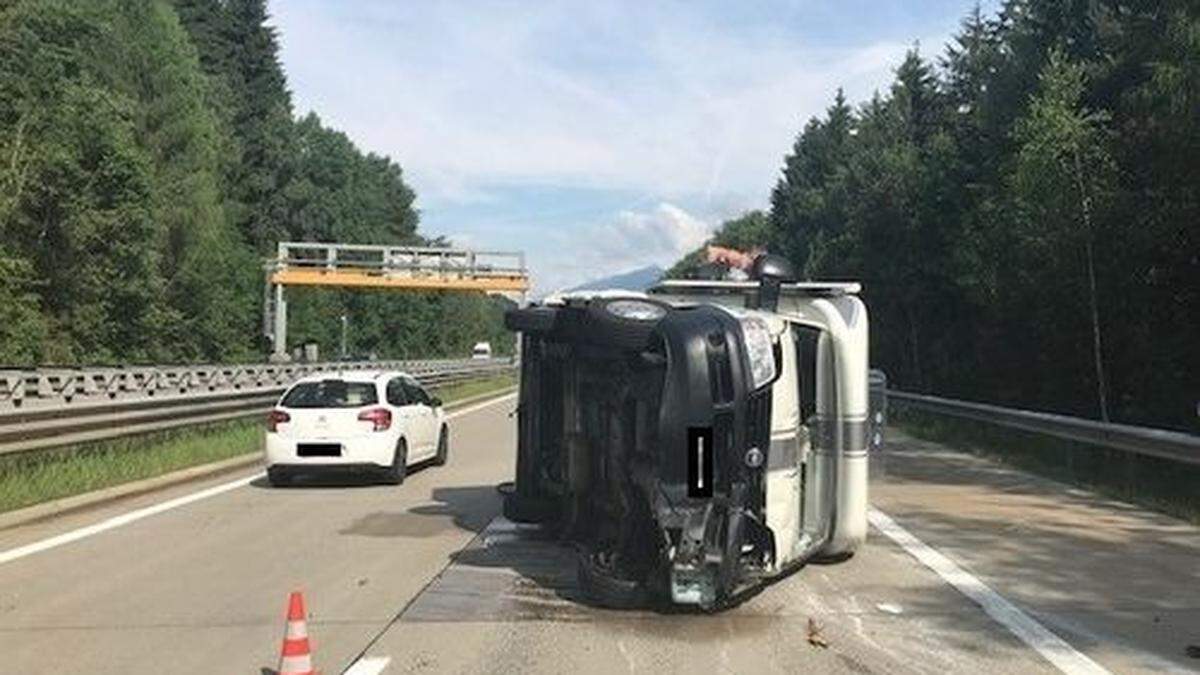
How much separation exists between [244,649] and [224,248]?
7184cm

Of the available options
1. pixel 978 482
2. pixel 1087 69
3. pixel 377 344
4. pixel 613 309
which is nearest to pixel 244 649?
pixel 613 309

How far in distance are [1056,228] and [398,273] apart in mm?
41014

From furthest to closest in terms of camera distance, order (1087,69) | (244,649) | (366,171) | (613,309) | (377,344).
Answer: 1. (366,171)
2. (377,344)
3. (1087,69)
4. (613,309)
5. (244,649)

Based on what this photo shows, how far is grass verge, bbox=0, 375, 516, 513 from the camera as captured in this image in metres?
14.1

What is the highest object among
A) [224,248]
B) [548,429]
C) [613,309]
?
[224,248]

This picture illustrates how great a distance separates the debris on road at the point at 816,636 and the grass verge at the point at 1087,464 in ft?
21.4

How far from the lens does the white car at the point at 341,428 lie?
16344 mm

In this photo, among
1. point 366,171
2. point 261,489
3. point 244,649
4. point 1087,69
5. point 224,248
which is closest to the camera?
point 244,649

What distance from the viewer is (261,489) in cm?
1616

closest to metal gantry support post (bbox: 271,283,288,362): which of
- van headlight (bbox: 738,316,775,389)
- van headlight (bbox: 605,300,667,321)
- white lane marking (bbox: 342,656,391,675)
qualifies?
van headlight (bbox: 605,300,667,321)

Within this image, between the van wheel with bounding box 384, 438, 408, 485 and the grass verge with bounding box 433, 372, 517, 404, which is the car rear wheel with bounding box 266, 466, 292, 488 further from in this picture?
the grass verge with bounding box 433, 372, 517, 404

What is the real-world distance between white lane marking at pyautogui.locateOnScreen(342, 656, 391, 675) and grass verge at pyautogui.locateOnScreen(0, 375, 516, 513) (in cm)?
711

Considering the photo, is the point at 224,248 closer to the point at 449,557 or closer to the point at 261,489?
the point at 261,489

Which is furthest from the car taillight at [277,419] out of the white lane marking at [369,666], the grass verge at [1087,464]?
the grass verge at [1087,464]
